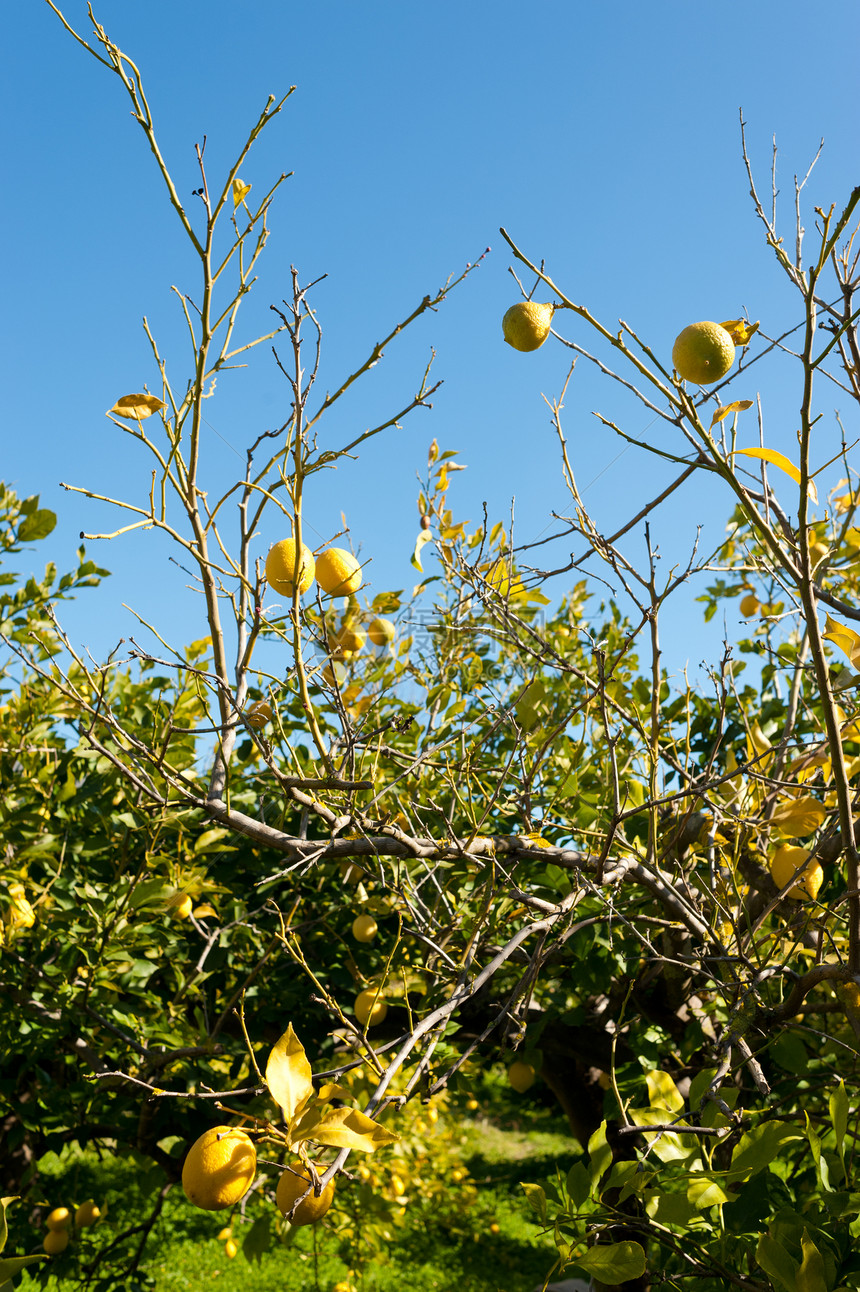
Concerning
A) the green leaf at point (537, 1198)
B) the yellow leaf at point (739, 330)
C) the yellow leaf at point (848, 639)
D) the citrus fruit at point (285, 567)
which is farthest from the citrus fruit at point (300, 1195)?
the yellow leaf at point (739, 330)

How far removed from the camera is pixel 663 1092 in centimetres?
123

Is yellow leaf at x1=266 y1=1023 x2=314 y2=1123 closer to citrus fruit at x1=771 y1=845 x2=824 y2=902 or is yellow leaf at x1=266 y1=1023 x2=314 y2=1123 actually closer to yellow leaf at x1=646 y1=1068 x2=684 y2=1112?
yellow leaf at x1=646 y1=1068 x2=684 y2=1112

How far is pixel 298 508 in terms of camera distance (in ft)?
3.49

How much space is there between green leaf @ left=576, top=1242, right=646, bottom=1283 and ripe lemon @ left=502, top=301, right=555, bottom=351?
117 centimetres

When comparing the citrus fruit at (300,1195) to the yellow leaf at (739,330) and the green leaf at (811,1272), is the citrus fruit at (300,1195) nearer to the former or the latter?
the green leaf at (811,1272)

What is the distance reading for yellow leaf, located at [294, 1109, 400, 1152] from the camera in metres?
0.79

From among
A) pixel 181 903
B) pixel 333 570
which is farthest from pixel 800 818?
pixel 181 903

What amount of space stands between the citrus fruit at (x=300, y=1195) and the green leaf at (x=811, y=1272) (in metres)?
0.50

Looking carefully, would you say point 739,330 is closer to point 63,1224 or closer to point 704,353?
point 704,353

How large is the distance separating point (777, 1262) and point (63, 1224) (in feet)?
8.03

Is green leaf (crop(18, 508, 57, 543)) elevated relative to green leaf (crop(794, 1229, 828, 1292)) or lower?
elevated

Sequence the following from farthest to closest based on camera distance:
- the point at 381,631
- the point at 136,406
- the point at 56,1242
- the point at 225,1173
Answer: the point at 56,1242
the point at 381,631
the point at 136,406
the point at 225,1173

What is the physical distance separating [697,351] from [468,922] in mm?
1385

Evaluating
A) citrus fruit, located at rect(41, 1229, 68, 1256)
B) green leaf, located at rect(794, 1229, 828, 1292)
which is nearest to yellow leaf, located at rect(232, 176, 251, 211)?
green leaf, located at rect(794, 1229, 828, 1292)
